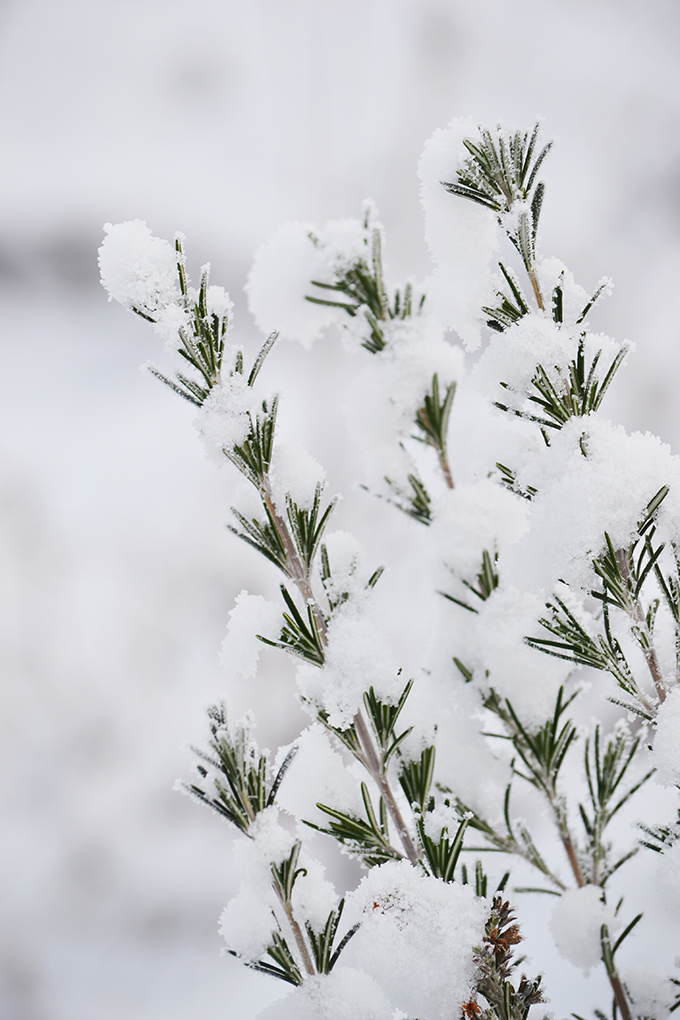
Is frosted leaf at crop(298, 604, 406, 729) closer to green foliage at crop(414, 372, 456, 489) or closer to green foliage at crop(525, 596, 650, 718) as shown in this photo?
green foliage at crop(525, 596, 650, 718)

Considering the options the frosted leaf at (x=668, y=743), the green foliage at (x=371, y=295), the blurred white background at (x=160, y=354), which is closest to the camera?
the frosted leaf at (x=668, y=743)

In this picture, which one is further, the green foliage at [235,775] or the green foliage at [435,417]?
the green foliage at [435,417]

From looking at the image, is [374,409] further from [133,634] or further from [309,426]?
[133,634]

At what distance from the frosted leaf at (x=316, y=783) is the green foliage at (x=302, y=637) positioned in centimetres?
8

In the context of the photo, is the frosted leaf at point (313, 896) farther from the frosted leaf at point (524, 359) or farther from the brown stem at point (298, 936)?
the frosted leaf at point (524, 359)

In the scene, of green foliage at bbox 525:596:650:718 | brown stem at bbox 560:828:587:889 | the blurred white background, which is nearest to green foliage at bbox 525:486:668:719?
green foliage at bbox 525:596:650:718

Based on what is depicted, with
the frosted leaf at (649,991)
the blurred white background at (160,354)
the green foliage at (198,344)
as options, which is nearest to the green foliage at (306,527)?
the green foliage at (198,344)

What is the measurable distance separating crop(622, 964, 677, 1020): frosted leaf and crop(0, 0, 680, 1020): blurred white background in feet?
4.61

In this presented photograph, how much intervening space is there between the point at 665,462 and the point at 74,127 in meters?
2.02

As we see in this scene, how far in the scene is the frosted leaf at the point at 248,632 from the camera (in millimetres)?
431

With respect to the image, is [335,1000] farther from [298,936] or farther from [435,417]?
[435,417]

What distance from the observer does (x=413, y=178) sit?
1.87m

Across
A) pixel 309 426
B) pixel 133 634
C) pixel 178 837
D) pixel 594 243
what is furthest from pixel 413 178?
pixel 178 837

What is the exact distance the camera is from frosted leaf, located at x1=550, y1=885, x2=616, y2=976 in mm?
495
